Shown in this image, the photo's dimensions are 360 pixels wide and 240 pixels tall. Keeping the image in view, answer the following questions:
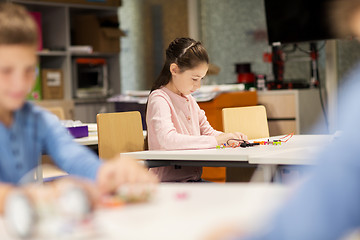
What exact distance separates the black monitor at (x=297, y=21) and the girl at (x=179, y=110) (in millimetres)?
2245

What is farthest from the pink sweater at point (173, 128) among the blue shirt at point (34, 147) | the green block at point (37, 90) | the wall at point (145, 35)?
the wall at point (145, 35)

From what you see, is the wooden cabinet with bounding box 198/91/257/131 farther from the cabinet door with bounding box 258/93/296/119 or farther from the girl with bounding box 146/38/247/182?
the girl with bounding box 146/38/247/182

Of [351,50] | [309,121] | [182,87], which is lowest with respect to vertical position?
[309,121]

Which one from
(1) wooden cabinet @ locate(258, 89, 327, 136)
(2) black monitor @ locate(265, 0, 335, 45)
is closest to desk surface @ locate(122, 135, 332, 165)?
(1) wooden cabinet @ locate(258, 89, 327, 136)

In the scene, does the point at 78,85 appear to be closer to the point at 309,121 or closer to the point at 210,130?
the point at 309,121

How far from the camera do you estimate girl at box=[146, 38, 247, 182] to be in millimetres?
2521

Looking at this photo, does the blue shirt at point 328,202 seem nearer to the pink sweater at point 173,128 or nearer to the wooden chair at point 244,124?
the pink sweater at point 173,128

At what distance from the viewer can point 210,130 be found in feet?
9.75

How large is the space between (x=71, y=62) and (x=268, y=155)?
4089 millimetres

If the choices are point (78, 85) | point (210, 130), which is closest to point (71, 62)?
→ point (78, 85)

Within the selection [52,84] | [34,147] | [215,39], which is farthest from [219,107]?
[34,147]

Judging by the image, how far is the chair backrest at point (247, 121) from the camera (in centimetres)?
307

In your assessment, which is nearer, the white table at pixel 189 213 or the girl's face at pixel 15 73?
the white table at pixel 189 213

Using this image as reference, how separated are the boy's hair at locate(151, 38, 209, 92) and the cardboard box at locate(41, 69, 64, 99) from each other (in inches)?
116
